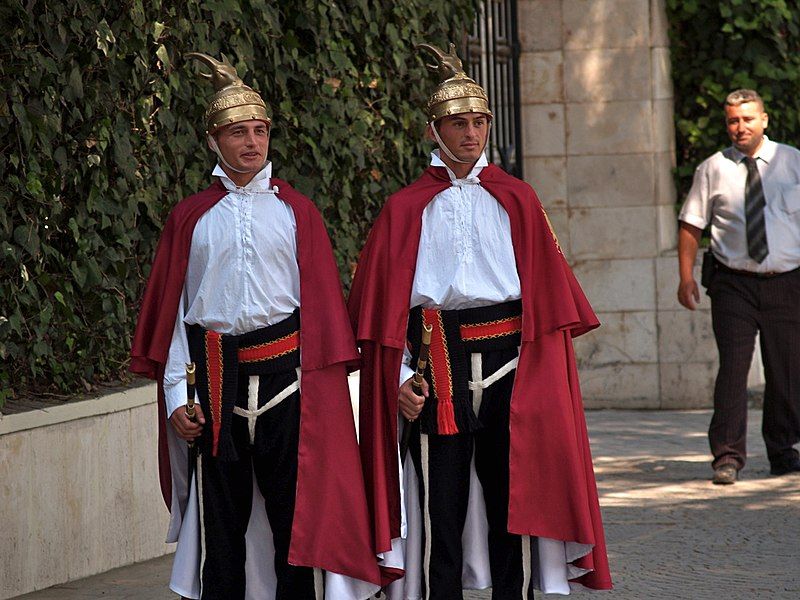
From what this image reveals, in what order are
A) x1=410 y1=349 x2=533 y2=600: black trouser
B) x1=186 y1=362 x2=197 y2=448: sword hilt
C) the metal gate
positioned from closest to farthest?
1. x1=186 y1=362 x2=197 y2=448: sword hilt
2. x1=410 y1=349 x2=533 y2=600: black trouser
3. the metal gate

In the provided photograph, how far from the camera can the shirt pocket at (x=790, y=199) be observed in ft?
29.2

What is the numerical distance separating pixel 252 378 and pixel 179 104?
97.6 inches

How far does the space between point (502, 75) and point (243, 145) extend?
6965 millimetres

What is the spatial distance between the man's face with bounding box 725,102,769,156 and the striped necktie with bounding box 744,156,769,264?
0.21 metres

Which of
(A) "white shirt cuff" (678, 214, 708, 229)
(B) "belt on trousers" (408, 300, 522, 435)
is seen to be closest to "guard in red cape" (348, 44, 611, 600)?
(B) "belt on trousers" (408, 300, 522, 435)

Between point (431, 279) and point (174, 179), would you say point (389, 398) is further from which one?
point (174, 179)

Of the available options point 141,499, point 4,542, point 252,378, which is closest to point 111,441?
point 141,499

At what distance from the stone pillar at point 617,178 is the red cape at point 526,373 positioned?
6.64m

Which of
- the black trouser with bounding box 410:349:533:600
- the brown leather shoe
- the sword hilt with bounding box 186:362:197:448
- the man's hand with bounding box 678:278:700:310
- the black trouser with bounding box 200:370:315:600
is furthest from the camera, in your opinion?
the man's hand with bounding box 678:278:700:310

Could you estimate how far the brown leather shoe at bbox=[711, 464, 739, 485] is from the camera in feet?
28.6

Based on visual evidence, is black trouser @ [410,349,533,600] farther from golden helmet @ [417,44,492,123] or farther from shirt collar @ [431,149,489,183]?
golden helmet @ [417,44,492,123]

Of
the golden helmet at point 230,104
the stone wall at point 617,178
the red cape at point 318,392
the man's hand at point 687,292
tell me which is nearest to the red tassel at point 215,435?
the red cape at point 318,392

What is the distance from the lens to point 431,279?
538cm

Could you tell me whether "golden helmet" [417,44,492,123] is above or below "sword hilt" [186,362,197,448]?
above
